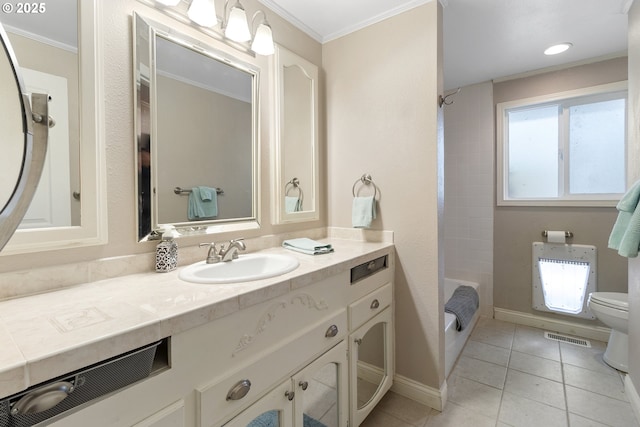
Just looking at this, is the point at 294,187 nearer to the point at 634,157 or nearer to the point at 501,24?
the point at 501,24

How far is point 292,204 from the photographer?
1.83m

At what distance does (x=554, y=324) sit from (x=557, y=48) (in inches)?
91.9

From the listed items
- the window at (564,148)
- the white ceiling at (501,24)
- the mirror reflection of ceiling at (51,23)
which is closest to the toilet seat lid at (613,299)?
the window at (564,148)

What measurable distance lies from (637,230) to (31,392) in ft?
7.04

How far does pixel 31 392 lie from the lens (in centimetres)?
52

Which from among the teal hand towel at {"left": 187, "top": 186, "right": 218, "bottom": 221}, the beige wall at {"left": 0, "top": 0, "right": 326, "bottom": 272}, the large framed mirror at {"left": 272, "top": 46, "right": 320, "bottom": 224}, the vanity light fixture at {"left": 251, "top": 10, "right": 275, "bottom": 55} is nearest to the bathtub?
the large framed mirror at {"left": 272, "top": 46, "right": 320, "bottom": 224}

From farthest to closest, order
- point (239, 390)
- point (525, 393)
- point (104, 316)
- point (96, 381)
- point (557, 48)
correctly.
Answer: point (557, 48)
point (525, 393)
point (239, 390)
point (104, 316)
point (96, 381)

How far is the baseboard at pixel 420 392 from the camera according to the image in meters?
1.66

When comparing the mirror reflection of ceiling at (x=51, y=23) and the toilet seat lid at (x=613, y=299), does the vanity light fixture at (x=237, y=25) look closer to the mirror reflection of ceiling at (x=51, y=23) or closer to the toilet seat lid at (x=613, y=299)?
the mirror reflection of ceiling at (x=51, y=23)

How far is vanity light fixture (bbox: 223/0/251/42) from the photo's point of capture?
136cm

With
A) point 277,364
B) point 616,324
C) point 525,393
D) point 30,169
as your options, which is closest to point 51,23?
point 30,169

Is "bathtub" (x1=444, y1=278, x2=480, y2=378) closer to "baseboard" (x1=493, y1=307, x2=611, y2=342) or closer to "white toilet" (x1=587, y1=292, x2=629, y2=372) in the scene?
"baseboard" (x1=493, y1=307, x2=611, y2=342)

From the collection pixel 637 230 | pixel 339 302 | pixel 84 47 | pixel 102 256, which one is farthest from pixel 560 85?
pixel 102 256

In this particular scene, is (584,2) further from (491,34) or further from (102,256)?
(102,256)
